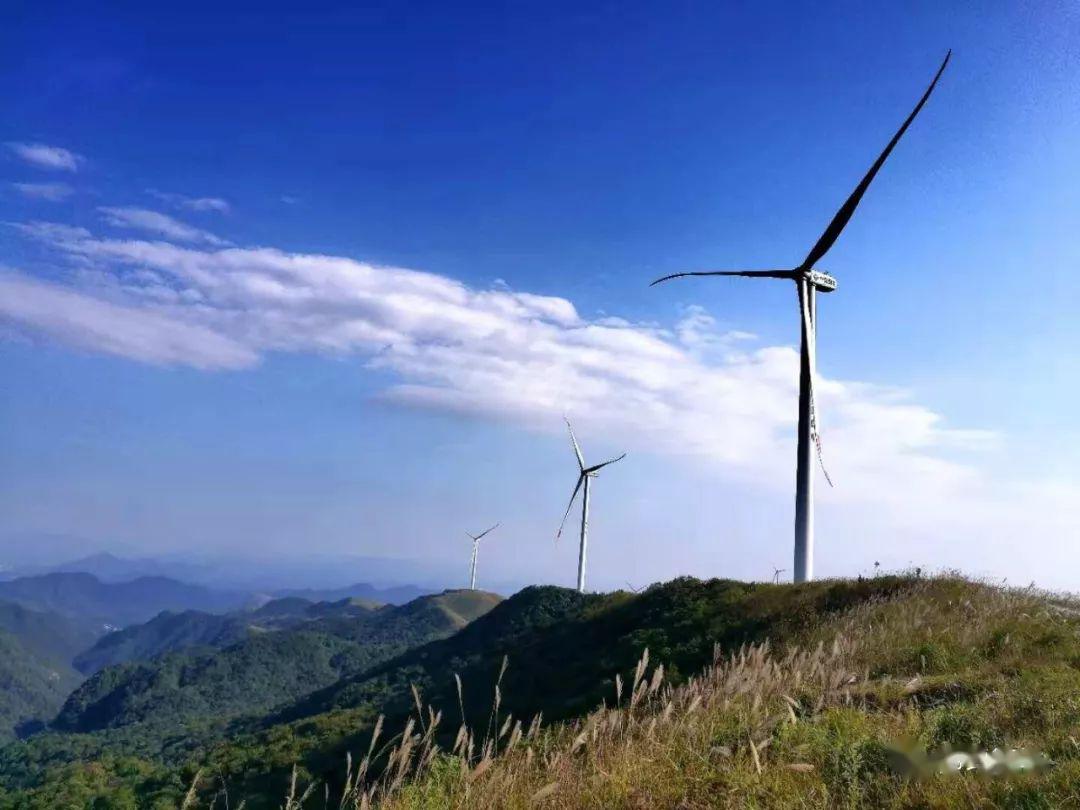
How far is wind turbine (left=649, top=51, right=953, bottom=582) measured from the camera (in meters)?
33.8

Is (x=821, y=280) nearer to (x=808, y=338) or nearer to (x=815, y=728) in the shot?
(x=808, y=338)

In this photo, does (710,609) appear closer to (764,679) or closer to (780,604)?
(780,604)

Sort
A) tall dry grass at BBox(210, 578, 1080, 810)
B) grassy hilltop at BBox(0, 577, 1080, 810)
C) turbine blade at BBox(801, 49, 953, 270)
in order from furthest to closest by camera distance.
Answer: turbine blade at BBox(801, 49, 953, 270)
grassy hilltop at BBox(0, 577, 1080, 810)
tall dry grass at BBox(210, 578, 1080, 810)

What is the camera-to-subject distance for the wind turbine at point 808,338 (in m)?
33.8

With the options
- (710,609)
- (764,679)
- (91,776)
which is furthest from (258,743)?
(764,679)

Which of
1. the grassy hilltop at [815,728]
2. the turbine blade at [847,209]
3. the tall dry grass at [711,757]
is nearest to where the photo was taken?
the tall dry grass at [711,757]

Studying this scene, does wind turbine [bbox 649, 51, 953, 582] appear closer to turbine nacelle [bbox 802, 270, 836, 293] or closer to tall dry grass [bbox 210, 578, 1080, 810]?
turbine nacelle [bbox 802, 270, 836, 293]

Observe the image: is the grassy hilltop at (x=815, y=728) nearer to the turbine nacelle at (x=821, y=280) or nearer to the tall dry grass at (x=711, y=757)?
the tall dry grass at (x=711, y=757)

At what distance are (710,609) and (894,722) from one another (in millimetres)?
41540

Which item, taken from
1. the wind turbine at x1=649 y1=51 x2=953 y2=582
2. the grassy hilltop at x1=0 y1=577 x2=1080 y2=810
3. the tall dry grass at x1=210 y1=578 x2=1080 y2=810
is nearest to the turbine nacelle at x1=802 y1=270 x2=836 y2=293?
the wind turbine at x1=649 y1=51 x2=953 y2=582

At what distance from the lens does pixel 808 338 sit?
37531mm

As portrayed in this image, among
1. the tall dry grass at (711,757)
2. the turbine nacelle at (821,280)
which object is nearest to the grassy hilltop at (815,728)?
the tall dry grass at (711,757)

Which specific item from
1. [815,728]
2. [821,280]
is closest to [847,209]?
[821,280]

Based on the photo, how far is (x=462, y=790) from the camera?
7.82 metres
